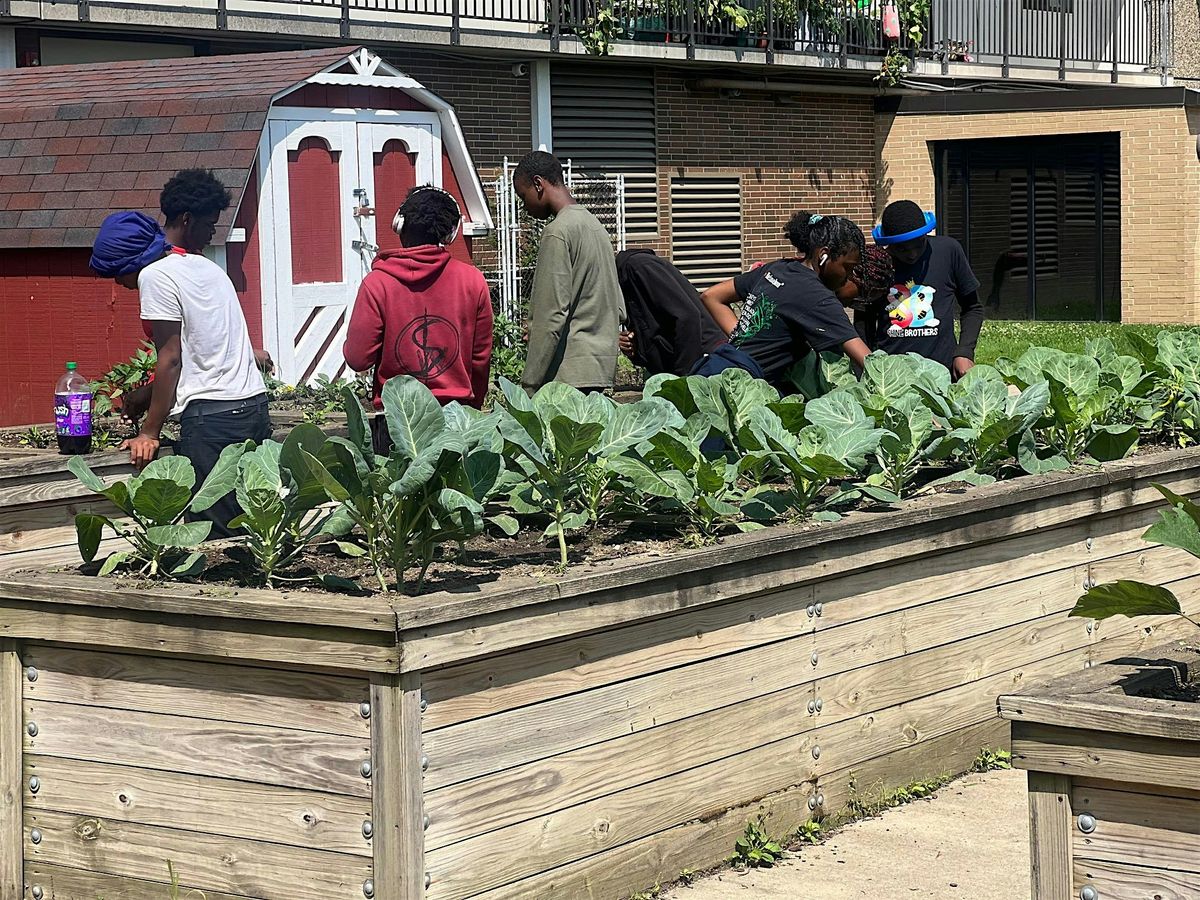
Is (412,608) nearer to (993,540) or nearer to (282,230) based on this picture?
(993,540)

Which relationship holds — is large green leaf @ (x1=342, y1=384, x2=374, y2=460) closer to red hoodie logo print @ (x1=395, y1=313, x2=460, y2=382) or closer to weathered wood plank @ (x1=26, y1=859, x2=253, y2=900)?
weathered wood plank @ (x1=26, y1=859, x2=253, y2=900)

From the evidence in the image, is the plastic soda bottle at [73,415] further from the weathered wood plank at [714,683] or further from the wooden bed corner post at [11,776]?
the weathered wood plank at [714,683]

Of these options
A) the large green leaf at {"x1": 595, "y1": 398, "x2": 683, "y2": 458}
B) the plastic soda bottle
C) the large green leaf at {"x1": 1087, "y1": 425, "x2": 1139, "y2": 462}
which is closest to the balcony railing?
the plastic soda bottle

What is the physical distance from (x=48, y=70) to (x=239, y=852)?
28.3 feet

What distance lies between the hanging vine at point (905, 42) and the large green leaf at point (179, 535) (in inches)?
786

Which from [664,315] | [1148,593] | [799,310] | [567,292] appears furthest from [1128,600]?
[664,315]

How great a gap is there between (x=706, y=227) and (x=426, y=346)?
53.5ft

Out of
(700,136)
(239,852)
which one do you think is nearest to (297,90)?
(239,852)

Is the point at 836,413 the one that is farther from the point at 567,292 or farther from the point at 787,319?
the point at 567,292

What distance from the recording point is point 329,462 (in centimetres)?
388

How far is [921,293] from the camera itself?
698 centimetres

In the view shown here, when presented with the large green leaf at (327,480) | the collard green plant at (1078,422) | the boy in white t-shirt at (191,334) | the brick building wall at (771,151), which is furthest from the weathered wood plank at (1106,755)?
the brick building wall at (771,151)

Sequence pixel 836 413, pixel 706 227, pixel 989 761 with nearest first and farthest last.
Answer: pixel 836 413, pixel 989 761, pixel 706 227

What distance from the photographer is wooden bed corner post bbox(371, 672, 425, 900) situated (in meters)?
3.47
